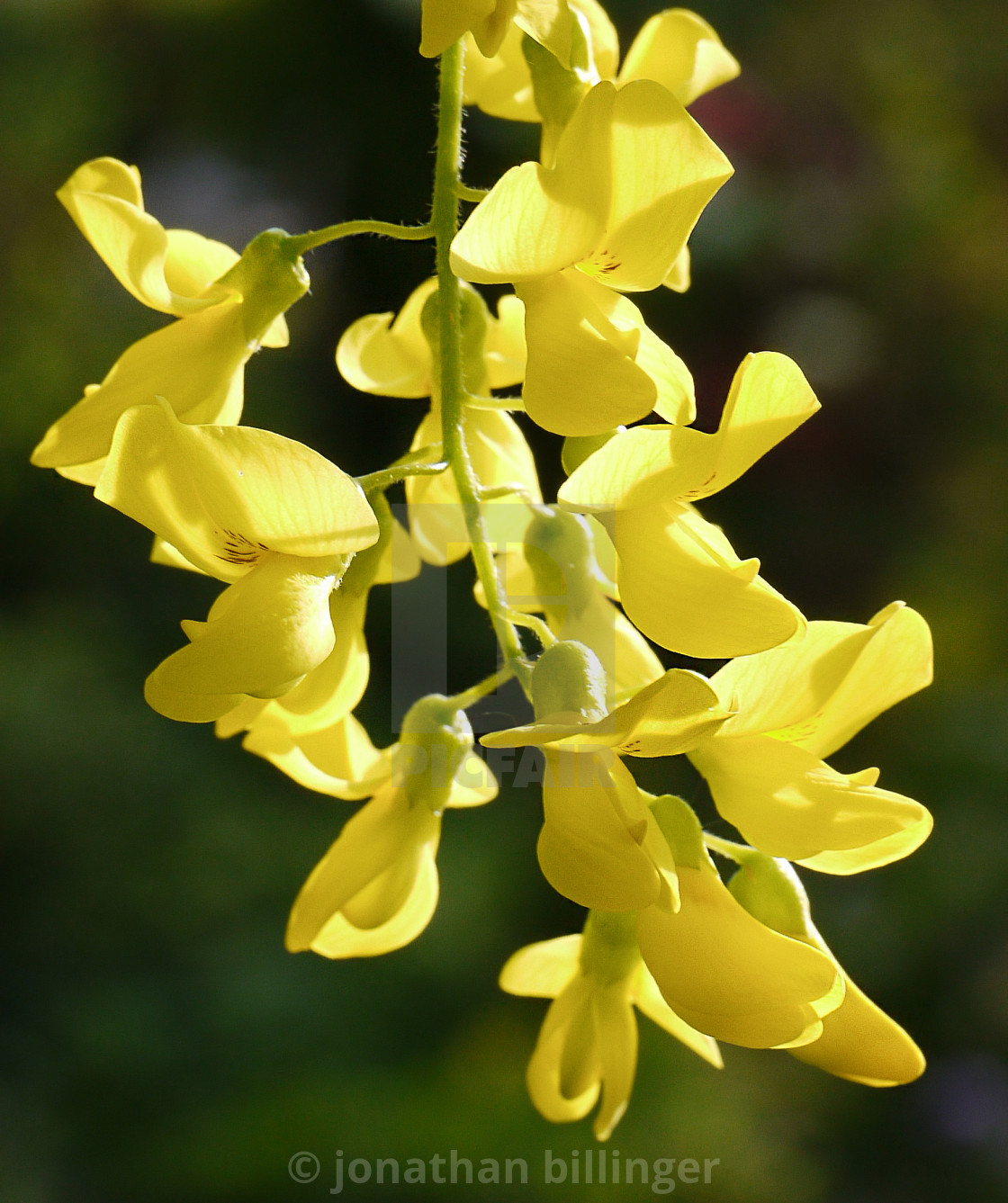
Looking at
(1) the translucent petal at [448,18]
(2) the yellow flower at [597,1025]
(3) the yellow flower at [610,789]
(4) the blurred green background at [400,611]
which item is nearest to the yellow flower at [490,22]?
(1) the translucent petal at [448,18]

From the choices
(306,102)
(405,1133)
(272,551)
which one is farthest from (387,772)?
(306,102)

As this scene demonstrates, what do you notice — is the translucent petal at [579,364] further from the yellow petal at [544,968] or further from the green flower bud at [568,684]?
the yellow petal at [544,968]

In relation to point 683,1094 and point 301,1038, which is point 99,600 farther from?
point 683,1094

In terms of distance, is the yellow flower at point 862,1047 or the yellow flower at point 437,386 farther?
the yellow flower at point 437,386

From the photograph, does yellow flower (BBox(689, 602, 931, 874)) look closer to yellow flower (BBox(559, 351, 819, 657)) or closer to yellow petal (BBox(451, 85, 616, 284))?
yellow flower (BBox(559, 351, 819, 657))

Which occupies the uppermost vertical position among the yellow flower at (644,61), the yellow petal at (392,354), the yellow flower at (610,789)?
the yellow flower at (644,61)

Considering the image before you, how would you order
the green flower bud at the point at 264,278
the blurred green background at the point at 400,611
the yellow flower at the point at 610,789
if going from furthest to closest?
the blurred green background at the point at 400,611, the green flower bud at the point at 264,278, the yellow flower at the point at 610,789

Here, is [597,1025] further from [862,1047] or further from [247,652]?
[247,652]

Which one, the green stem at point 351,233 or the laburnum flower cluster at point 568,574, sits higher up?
the green stem at point 351,233
